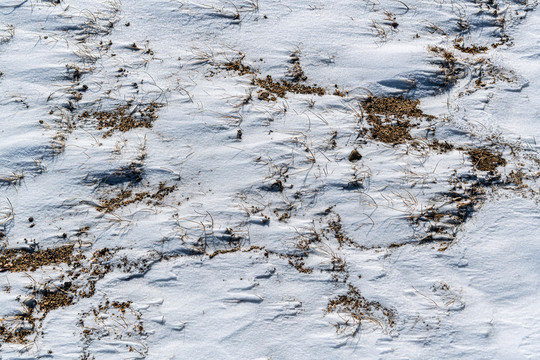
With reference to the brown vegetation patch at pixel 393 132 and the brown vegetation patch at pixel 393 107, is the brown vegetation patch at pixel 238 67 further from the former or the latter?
the brown vegetation patch at pixel 393 132

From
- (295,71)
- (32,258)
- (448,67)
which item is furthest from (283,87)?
(32,258)

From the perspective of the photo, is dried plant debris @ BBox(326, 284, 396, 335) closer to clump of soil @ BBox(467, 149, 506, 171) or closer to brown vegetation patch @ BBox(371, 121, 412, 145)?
brown vegetation patch @ BBox(371, 121, 412, 145)

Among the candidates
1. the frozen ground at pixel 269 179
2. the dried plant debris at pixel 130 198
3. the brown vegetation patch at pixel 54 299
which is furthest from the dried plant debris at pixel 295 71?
the brown vegetation patch at pixel 54 299

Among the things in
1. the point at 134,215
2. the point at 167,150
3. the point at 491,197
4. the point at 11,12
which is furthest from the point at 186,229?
the point at 11,12

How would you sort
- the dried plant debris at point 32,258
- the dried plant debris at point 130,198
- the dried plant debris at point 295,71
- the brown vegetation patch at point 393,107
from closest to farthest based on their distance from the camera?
1. the dried plant debris at point 32,258
2. the dried plant debris at point 130,198
3. the brown vegetation patch at point 393,107
4. the dried plant debris at point 295,71

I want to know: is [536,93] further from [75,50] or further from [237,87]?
[75,50]

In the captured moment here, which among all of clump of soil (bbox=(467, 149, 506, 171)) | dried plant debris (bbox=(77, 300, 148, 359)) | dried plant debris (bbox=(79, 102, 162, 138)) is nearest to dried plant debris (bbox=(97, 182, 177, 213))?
dried plant debris (bbox=(79, 102, 162, 138))
